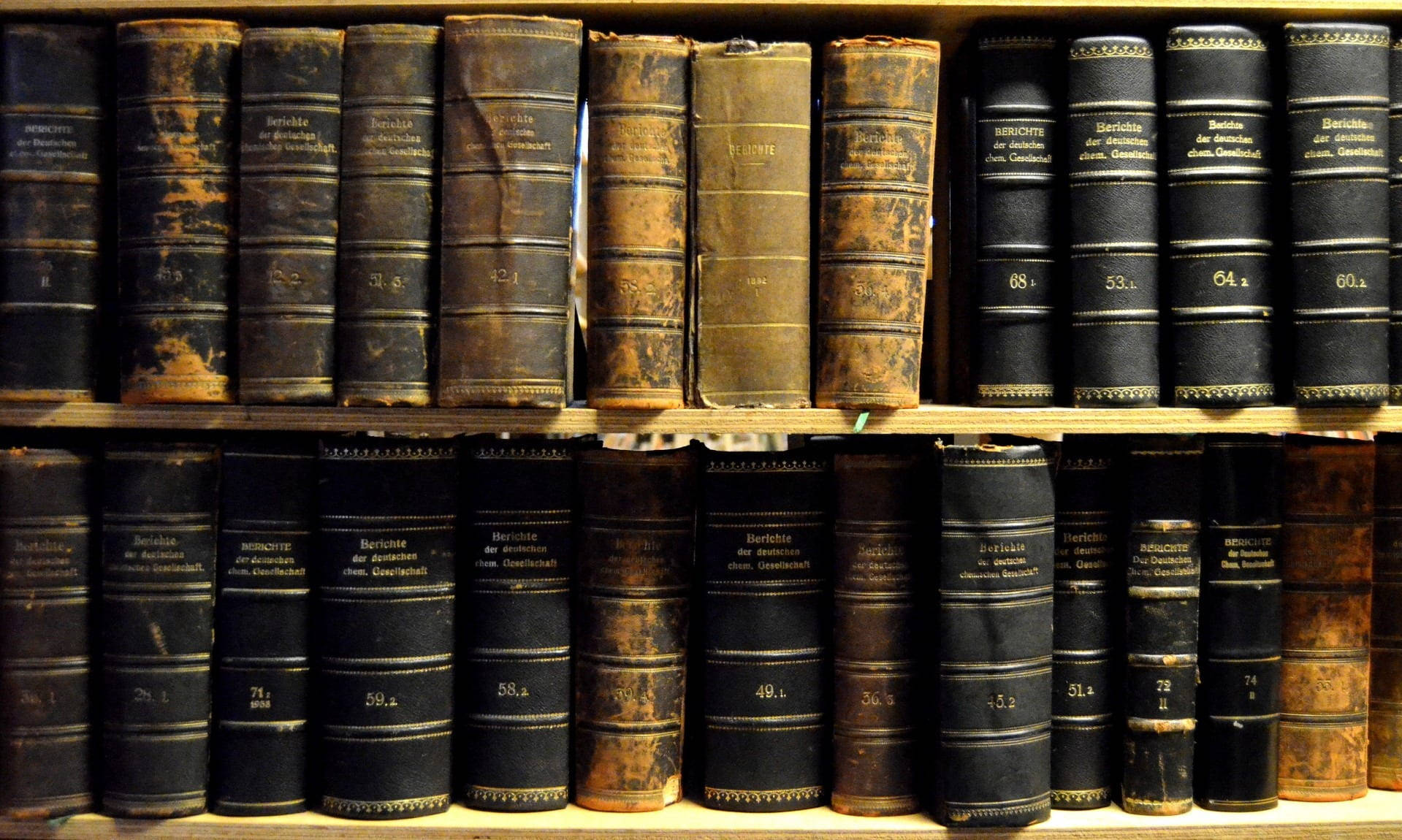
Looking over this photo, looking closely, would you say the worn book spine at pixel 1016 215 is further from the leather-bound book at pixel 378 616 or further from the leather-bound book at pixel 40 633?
the leather-bound book at pixel 40 633

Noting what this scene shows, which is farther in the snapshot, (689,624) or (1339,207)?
(689,624)

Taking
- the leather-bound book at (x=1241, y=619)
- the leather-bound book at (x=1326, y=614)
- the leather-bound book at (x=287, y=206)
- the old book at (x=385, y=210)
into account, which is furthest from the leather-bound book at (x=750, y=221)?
the leather-bound book at (x=1326, y=614)

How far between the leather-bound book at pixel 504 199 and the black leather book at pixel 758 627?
0.26 m

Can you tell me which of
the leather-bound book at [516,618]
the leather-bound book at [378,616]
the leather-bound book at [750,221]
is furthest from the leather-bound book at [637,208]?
the leather-bound book at [378,616]

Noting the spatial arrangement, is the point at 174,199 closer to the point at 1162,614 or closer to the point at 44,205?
the point at 44,205

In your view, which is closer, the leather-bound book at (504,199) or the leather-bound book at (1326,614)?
the leather-bound book at (504,199)

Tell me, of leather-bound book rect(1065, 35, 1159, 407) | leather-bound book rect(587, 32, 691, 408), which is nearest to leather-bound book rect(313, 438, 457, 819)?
leather-bound book rect(587, 32, 691, 408)

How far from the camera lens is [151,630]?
1.29 meters

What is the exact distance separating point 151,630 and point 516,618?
16.7 inches

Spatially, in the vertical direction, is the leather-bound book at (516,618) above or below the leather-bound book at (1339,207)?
below

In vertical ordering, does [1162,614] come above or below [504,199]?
below

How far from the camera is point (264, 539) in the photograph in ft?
4.27

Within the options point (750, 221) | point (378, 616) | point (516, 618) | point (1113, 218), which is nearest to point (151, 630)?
point (378, 616)

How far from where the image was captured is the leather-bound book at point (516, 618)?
1.32 m
